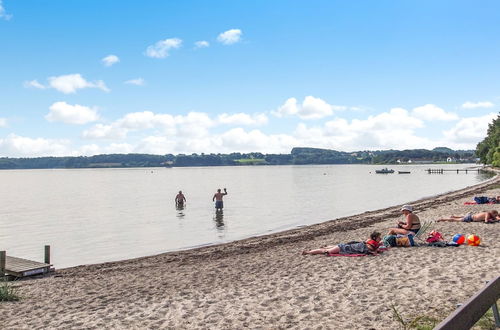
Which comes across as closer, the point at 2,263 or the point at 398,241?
the point at 2,263

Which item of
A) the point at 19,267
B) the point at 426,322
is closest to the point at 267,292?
the point at 426,322

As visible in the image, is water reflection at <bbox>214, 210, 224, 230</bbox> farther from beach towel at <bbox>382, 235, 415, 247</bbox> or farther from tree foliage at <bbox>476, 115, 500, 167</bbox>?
tree foliage at <bbox>476, 115, 500, 167</bbox>

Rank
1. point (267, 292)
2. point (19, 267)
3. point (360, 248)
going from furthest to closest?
point (19, 267) → point (360, 248) → point (267, 292)

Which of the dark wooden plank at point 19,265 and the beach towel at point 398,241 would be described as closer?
the dark wooden plank at point 19,265

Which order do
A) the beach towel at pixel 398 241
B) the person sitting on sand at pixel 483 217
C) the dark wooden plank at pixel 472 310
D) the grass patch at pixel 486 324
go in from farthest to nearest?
the person sitting on sand at pixel 483 217
the beach towel at pixel 398 241
the grass patch at pixel 486 324
the dark wooden plank at pixel 472 310

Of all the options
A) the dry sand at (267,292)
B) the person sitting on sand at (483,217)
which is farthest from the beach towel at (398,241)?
the person sitting on sand at (483,217)

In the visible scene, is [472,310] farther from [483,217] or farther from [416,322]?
[483,217]

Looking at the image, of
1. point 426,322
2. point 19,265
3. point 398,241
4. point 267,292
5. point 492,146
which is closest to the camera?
point 426,322

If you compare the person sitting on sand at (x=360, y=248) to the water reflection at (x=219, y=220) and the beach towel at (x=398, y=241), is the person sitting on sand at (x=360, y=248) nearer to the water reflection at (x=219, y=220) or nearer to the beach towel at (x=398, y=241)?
the beach towel at (x=398, y=241)

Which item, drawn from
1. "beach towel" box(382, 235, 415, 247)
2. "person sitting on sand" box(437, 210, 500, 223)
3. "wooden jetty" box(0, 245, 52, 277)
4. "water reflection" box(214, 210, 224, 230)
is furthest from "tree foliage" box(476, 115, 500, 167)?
"wooden jetty" box(0, 245, 52, 277)

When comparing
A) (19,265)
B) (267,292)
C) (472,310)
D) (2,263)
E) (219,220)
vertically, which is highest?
(472,310)

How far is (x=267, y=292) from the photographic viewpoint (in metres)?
10.1

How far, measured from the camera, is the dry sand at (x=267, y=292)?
26.9 ft

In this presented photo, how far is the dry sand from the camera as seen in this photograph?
8188 mm
